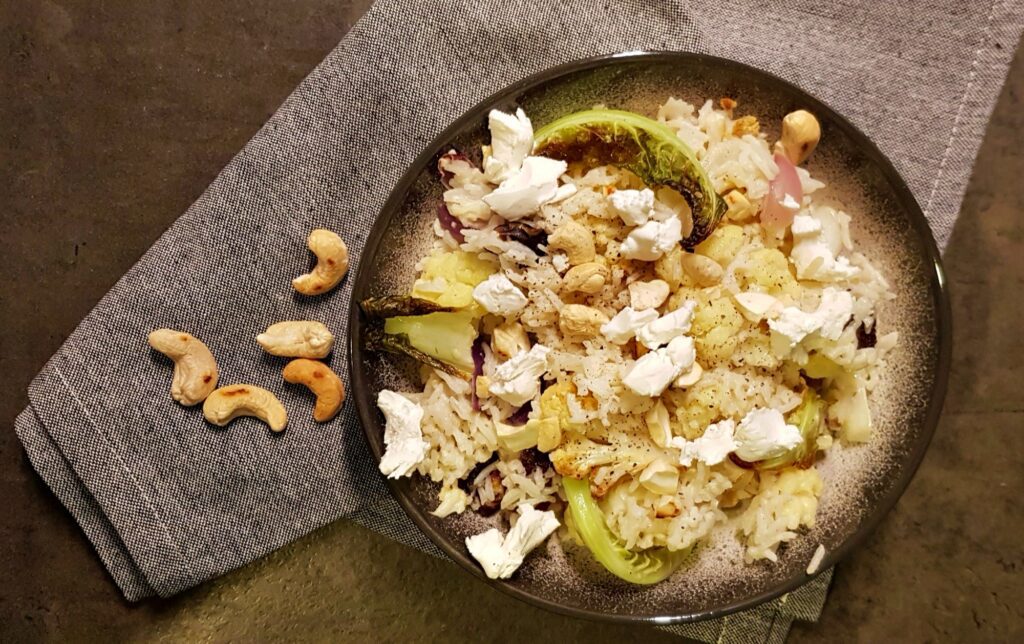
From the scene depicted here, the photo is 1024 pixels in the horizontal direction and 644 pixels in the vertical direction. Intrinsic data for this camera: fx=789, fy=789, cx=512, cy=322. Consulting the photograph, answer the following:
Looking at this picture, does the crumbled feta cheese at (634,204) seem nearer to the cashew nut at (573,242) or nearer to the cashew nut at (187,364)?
the cashew nut at (573,242)

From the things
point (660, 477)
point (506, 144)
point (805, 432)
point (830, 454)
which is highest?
point (506, 144)

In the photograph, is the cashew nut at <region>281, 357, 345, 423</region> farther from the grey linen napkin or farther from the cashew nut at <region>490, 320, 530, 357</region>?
the cashew nut at <region>490, 320, 530, 357</region>

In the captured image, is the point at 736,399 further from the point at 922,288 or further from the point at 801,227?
the point at 922,288

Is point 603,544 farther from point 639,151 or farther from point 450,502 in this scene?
point 639,151

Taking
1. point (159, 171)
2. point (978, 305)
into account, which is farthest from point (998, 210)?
point (159, 171)

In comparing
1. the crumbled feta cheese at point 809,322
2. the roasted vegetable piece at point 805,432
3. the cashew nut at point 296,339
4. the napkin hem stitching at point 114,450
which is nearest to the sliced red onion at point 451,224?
the cashew nut at point 296,339

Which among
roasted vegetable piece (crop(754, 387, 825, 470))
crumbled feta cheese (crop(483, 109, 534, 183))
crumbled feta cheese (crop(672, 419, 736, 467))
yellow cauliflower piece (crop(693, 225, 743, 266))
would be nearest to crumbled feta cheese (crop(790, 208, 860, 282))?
yellow cauliflower piece (crop(693, 225, 743, 266))

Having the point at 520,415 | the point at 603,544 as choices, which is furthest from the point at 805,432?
the point at 520,415
